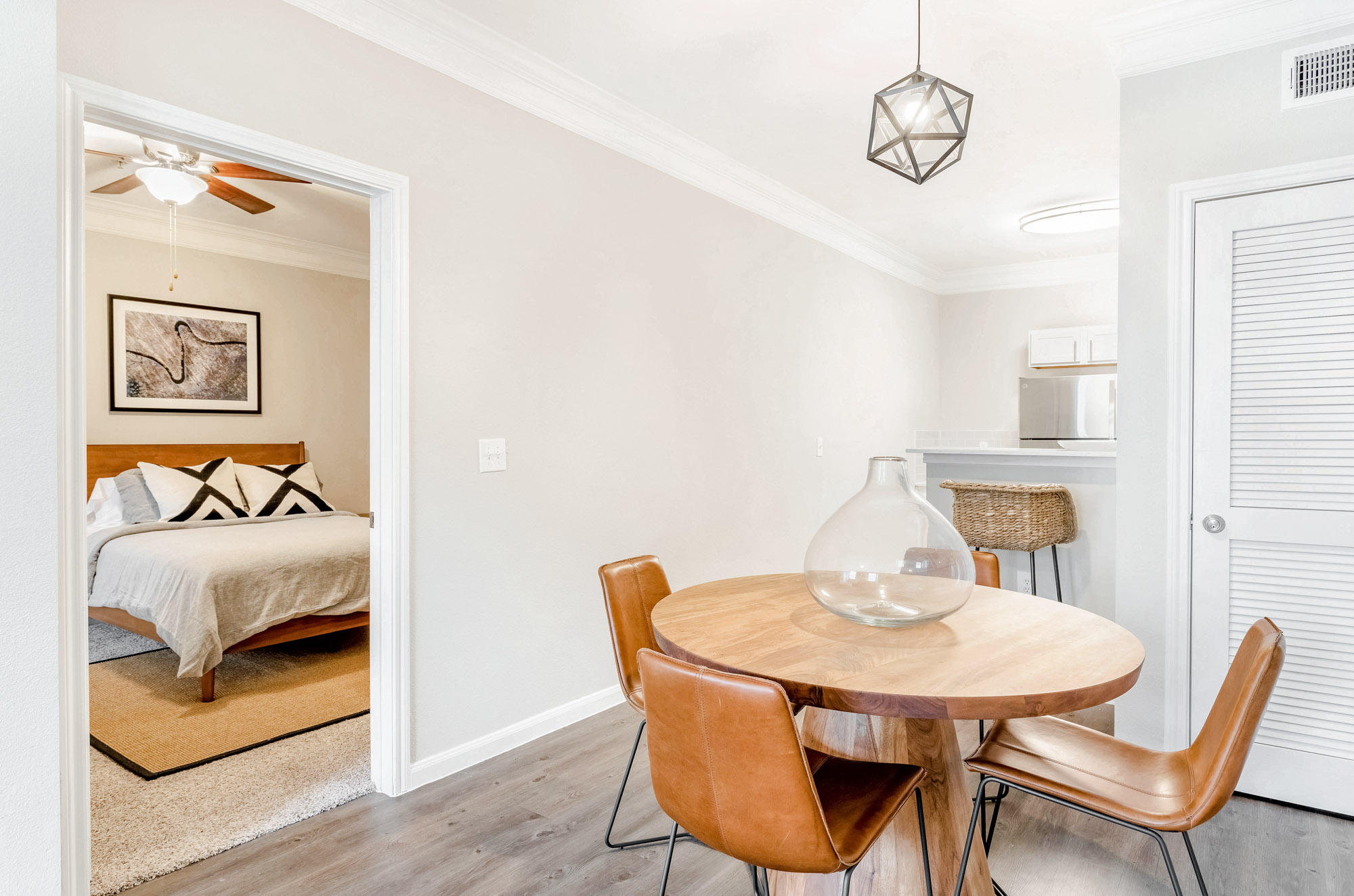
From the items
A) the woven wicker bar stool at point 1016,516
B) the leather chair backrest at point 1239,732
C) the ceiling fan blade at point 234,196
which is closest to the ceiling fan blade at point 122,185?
the ceiling fan blade at point 234,196

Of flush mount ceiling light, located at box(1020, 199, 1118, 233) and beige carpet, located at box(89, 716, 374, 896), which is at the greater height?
flush mount ceiling light, located at box(1020, 199, 1118, 233)

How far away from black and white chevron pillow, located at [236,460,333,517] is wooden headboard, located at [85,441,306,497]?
19 cm

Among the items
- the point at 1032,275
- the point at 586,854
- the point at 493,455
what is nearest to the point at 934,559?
the point at 586,854

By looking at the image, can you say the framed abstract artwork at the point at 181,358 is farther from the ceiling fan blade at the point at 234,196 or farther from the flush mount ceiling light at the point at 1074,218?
the flush mount ceiling light at the point at 1074,218

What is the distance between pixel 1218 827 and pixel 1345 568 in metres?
0.87

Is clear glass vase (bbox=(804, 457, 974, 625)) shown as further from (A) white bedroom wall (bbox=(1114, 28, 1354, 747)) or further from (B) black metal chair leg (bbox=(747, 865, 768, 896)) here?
(A) white bedroom wall (bbox=(1114, 28, 1354, 747))

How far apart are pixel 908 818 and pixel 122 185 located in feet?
14.3

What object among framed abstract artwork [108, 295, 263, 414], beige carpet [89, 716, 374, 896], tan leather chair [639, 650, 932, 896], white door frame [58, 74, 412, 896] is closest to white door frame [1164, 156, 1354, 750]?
tan leather chair [639, 650, 932, 896]

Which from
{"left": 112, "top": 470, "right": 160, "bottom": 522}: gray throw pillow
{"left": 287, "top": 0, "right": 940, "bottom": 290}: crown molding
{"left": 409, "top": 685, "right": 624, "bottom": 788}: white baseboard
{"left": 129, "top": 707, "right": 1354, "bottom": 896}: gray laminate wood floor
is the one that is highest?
{"left": 287, "top": 0, "right": 940, "bottom": 290}: crown molding

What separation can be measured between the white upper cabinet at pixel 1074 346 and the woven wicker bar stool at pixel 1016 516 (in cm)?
258

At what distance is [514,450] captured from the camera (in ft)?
9.12

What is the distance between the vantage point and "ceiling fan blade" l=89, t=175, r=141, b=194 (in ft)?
11.6

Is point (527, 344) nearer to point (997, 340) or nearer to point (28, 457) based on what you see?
point (28, 457)

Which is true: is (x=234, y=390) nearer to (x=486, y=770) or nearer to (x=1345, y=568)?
(x=486, y=770)
